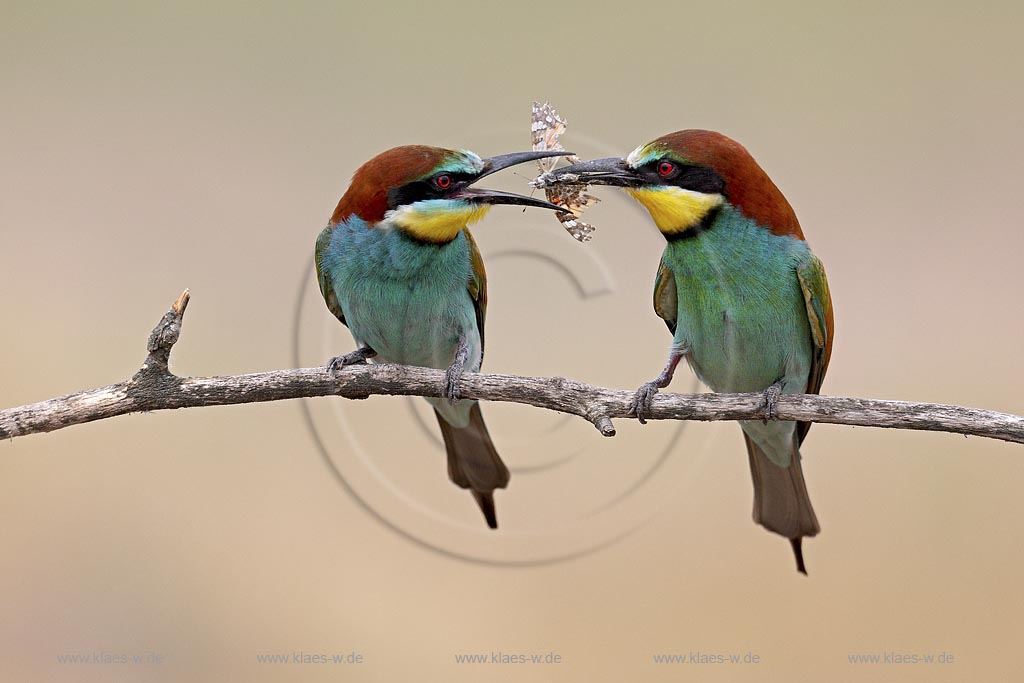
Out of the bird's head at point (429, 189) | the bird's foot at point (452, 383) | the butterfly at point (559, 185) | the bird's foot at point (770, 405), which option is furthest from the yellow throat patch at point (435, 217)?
the bird's foot at point (770, 405)

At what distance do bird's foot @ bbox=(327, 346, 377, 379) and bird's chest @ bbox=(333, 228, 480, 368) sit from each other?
0.04m

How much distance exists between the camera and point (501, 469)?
8.23 ft

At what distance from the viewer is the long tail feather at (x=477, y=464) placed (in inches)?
98.0

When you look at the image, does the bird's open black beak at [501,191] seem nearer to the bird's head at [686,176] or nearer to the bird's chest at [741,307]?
the bird's head at [686,176]

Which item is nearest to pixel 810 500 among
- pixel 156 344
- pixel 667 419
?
pixel 667 419

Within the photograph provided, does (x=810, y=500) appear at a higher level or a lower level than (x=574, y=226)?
lower

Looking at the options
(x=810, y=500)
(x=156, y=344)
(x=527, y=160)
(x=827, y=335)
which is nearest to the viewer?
(x=156, y=344)

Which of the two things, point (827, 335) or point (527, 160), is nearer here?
point (527, 160)

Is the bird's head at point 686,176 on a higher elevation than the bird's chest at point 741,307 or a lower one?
higher

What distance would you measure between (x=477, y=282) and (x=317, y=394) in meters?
0.51

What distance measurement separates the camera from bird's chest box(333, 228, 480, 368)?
2215 mm

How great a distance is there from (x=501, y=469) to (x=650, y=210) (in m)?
0.81

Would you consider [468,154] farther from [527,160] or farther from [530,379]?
[530,379]

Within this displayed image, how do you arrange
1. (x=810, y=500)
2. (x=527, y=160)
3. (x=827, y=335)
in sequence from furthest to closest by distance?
(x=810, y=500)
(x=827, y=335)
(x=527, y=160)
